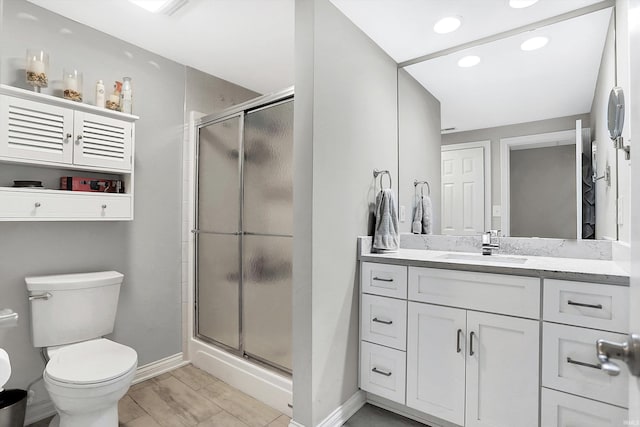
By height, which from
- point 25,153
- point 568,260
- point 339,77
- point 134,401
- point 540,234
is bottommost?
point 134,401

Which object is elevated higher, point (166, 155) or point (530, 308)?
point (166, 155)

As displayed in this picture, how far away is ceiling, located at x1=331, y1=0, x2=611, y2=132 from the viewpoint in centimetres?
183

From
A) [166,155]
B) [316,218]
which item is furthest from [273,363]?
[166,155]


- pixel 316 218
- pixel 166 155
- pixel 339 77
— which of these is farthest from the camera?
pixel 166 155

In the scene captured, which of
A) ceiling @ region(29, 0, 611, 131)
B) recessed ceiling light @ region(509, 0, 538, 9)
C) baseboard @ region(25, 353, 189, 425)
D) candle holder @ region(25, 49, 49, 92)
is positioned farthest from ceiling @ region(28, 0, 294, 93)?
baseboard @ region(25, 353, 189, 425)

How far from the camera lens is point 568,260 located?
1.80 metres

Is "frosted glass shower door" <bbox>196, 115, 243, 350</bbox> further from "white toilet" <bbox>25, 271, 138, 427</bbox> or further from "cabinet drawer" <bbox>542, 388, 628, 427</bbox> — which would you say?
"cabinet drawer" <bbox>542, 388, 628, 427</bbox>

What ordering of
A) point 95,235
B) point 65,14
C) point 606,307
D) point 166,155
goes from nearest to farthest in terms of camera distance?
point 606,307
point 65,14
point 95,235
point 166,155

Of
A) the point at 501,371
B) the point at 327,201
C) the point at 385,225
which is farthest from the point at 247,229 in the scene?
the point at 501,371

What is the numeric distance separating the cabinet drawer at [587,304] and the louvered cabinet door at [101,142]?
2.43 m

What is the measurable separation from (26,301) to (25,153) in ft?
2.69

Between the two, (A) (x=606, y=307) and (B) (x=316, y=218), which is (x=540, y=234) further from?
(B) (x=316, y=218)

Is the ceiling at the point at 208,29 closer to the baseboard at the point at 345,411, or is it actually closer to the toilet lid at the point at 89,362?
the toilet lid at the point at 89,362

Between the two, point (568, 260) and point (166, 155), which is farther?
point (166, 155)
